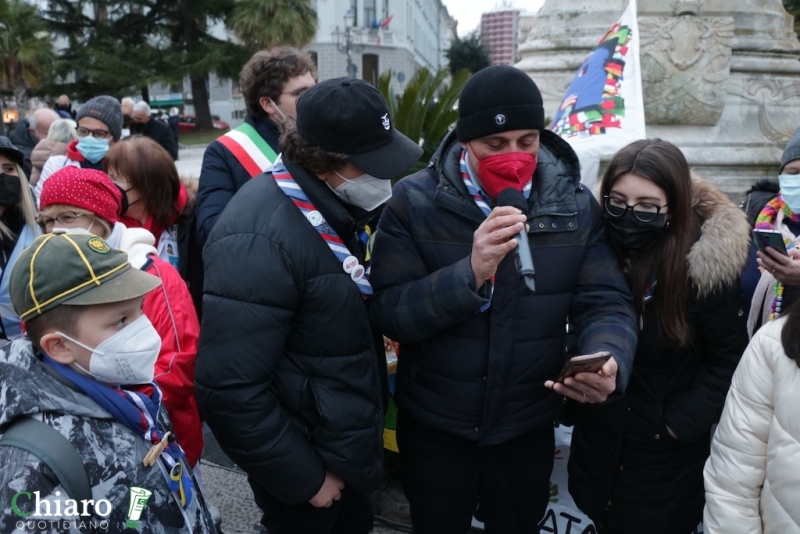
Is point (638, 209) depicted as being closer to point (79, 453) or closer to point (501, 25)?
point (79, 453)

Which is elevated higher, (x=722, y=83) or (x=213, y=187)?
(x=722, y=83)

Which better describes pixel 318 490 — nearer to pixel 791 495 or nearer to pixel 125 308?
pixel 125 308

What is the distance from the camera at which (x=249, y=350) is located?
195 centimetres

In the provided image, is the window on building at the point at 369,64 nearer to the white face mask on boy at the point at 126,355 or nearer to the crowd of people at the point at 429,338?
the crowd of people at the point at 429,338

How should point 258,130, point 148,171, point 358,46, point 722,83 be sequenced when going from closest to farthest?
point 148,171 < point 258,130 < point 722,83 < point 358,46

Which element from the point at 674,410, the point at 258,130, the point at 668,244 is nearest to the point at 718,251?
the point at 668,244

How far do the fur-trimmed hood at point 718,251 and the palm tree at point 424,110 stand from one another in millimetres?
2301

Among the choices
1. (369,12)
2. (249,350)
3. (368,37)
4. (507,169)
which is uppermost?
(369,12)

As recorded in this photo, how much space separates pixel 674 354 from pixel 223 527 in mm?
2319

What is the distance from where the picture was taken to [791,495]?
178 centimetres

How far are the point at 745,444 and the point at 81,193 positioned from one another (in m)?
2.36

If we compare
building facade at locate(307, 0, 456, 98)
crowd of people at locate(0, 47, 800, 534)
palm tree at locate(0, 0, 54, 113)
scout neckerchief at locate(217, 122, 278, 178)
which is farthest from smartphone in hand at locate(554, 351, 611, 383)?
building facade at locate(307, 0, 456, 98)

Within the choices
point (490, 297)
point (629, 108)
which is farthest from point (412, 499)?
point (629, 108)

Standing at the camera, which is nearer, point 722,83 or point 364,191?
point 364,191
